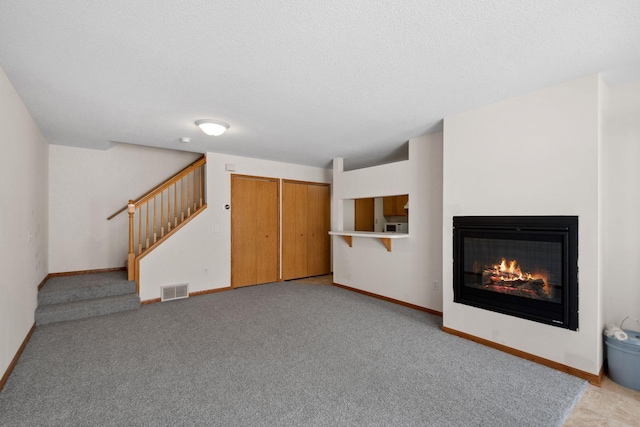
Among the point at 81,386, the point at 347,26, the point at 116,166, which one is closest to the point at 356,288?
the point at 81,386

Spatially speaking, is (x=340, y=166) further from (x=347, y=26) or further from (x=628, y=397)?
(x=628, y=397)

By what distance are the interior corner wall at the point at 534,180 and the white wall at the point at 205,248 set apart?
3768 millimetres

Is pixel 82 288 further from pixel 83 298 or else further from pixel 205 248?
pixel 205 248

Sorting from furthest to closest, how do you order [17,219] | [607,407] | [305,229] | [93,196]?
[305,229] < [93,196] < [17,219] < [607,407]

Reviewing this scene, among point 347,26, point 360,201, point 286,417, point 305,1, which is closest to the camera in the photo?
point 305,1

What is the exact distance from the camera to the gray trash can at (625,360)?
226cm

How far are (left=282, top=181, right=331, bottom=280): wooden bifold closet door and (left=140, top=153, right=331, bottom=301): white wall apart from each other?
910mm

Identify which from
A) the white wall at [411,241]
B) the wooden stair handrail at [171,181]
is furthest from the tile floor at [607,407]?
the wooden stair handrail at [171,181]

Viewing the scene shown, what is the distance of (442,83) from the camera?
2525 mm

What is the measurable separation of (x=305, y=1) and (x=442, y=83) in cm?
150

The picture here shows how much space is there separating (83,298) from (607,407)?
5704 mm

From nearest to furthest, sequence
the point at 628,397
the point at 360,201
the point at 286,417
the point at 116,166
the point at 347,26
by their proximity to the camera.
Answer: the point at 347,26 → the point at 286,417 → the point at 628,397 → the point at 116,166 → the point at 360,201

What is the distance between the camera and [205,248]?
5164 millimetres

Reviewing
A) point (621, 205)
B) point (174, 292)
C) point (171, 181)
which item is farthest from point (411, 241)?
point (171, 181)
